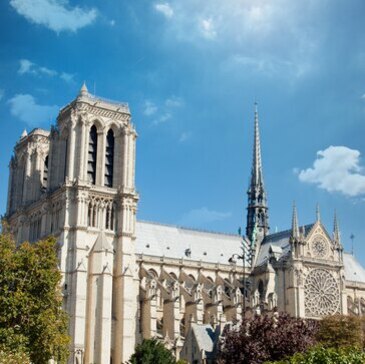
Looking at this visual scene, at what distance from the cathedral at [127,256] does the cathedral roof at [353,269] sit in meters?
3.88

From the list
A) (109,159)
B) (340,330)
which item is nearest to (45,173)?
(109,159)

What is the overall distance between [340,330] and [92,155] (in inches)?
1268

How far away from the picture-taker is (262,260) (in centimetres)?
9606

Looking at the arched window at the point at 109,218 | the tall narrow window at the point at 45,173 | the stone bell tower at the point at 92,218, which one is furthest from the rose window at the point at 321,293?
the tall narrow window at the point at 45,173

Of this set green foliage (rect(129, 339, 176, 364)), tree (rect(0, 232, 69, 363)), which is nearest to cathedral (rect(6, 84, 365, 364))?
green foliage (rect(129, 339, 176, 364))

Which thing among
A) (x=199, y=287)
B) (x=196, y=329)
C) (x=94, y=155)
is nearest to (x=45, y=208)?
(x=94, y=155)

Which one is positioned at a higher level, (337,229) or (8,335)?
(337,229)

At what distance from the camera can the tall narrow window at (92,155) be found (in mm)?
79750

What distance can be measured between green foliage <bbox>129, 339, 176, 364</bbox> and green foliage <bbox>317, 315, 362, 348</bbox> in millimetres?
14427

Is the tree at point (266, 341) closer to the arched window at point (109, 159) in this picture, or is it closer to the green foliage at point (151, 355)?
the green foliage at point (151, 355)

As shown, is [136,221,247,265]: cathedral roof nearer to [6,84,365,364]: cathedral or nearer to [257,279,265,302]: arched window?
[6,84,365,364]: cathedral

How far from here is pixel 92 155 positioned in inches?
3187

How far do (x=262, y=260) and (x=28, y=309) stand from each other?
51381 mm

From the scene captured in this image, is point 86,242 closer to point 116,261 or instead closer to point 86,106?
point 116,261
